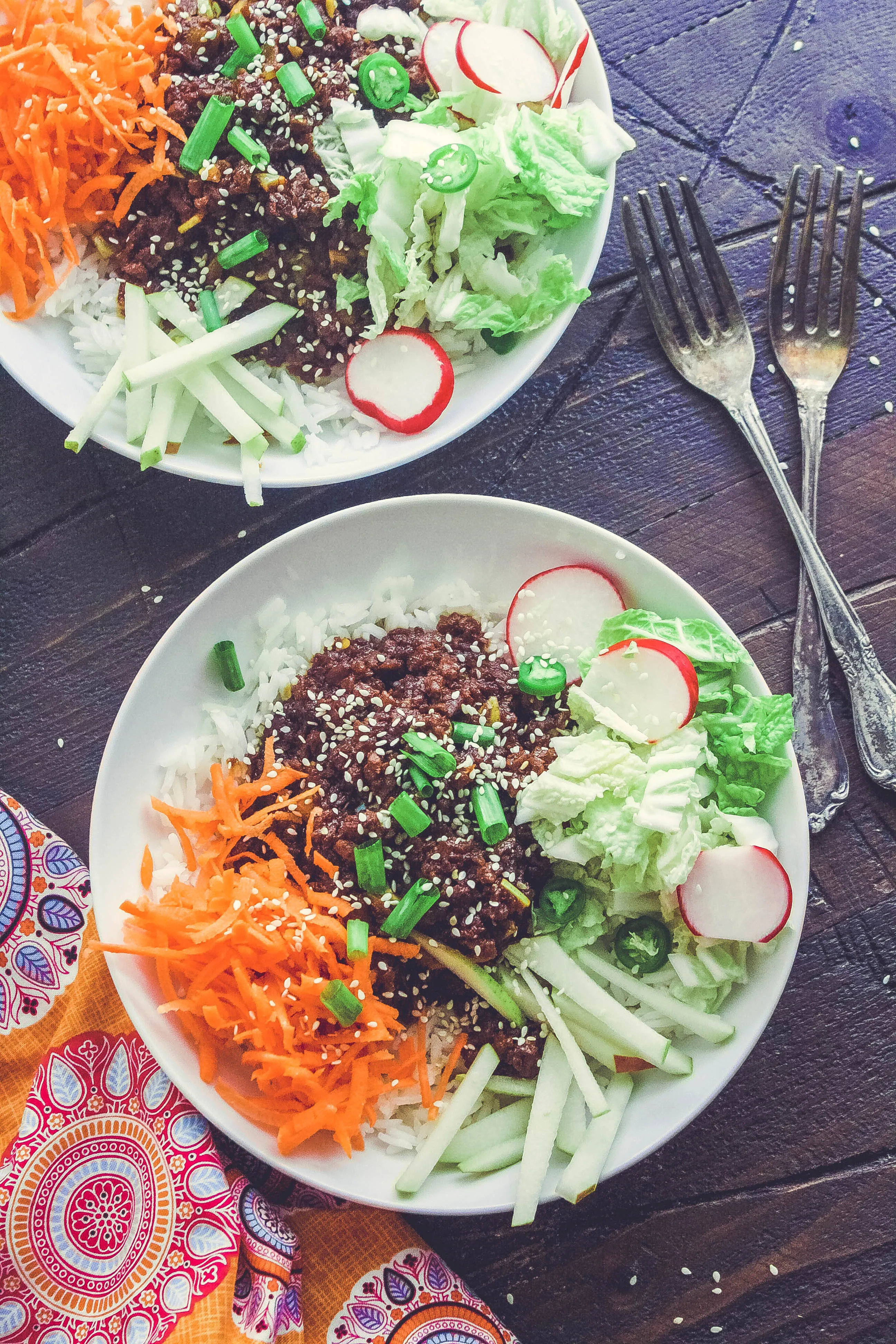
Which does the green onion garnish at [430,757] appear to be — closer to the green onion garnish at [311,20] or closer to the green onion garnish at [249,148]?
the green onion garnish at [249,148]

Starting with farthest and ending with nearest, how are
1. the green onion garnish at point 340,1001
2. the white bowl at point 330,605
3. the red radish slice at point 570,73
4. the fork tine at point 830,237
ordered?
the fork tine at point 830,237 < the red radish slice at point 570,73 < the white bowl at point 330,605 < the green onion garnish at point 340,1001

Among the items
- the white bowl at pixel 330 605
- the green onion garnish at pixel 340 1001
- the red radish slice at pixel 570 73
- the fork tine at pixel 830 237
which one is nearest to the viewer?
the green onion garnish at pixel 340 1001

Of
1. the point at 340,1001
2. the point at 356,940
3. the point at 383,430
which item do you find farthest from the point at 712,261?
the point at 340,1001

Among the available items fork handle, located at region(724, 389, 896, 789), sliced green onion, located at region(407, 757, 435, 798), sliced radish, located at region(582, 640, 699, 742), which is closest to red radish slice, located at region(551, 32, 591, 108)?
fork handle, located at region(724, 389, 896, 789)

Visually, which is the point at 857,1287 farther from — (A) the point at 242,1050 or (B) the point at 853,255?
(B) the point at 853,255

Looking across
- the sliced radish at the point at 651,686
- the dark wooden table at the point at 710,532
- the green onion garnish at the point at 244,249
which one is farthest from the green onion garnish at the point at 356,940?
the green onion garnish at the point at 244,249

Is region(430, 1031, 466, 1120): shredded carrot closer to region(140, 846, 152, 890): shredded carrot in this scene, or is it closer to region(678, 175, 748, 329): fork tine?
region(140, 846, 152, 890): shredded carrot
